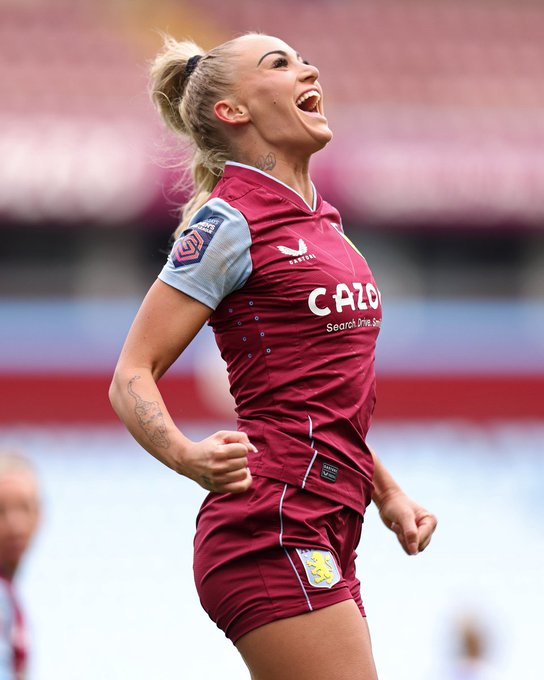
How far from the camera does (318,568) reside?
8.21 ft

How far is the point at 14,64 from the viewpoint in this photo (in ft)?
47.5

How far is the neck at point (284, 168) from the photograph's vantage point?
2.79m

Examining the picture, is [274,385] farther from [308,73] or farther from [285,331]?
[308,73]

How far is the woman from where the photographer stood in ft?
8.08

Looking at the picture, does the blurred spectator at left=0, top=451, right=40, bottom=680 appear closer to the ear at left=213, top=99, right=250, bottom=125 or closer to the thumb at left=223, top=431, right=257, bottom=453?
the thumb at left=223, top=431, right=257, bottom=453

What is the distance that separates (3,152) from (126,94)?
2.16 meters

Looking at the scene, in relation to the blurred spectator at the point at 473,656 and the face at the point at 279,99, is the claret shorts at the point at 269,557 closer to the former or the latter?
the face at the point at 279,99

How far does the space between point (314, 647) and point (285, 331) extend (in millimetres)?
654

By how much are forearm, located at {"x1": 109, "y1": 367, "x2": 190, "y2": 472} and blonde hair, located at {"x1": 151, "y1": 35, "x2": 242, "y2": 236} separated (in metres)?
0.46

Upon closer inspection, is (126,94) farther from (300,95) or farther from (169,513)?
(300,95)

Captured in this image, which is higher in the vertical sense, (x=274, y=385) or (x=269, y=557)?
(x=274, y=385)

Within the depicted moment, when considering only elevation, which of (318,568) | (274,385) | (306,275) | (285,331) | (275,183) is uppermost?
(275,183)

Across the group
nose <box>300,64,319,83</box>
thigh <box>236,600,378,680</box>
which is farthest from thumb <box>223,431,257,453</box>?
nose <box>300,64,319,83</box>

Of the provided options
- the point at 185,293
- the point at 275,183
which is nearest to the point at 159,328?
the point at 185,293
